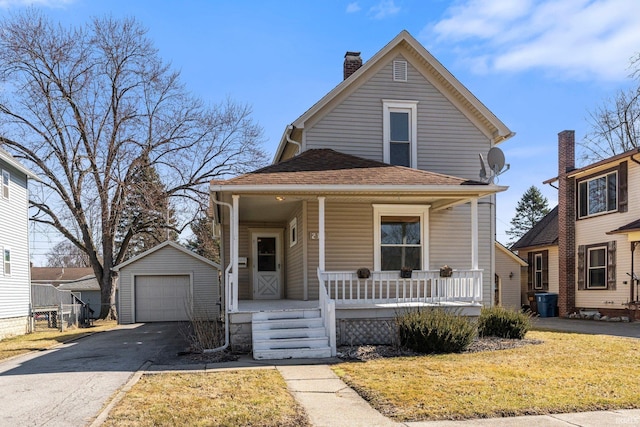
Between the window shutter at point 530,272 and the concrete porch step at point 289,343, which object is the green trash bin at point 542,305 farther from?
the concrete porch step at point 289,343

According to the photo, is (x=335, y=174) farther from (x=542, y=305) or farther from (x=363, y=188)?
(x=542, y=305)

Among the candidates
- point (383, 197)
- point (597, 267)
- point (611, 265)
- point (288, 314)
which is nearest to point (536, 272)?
point (597, 267)

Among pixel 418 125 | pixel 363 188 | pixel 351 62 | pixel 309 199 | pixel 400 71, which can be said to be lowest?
pixel 309 199

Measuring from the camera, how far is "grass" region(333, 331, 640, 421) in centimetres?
573

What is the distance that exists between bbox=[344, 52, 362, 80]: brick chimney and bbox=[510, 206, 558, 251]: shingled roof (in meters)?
13.3

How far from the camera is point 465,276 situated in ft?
36.1

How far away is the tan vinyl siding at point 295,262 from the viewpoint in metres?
12.9

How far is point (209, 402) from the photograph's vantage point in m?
6.01

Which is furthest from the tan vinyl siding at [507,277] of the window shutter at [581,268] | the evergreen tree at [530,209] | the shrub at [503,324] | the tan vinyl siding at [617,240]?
the evergreen tree at [530,209]

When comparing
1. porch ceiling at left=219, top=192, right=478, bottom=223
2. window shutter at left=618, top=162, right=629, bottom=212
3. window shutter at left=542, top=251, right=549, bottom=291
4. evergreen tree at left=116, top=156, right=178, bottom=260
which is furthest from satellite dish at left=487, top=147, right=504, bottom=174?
evergreen tree at left=116, top=156, right=178, bottom=260

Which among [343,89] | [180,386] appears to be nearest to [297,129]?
[343,89]

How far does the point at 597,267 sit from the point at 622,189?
3.11 m

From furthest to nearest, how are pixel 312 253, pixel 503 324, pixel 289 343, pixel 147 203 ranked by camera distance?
pixel 147 203 → pixel 312 253 → pixel 503 324 → pixel 289 343

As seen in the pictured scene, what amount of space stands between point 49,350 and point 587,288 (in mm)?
18006
